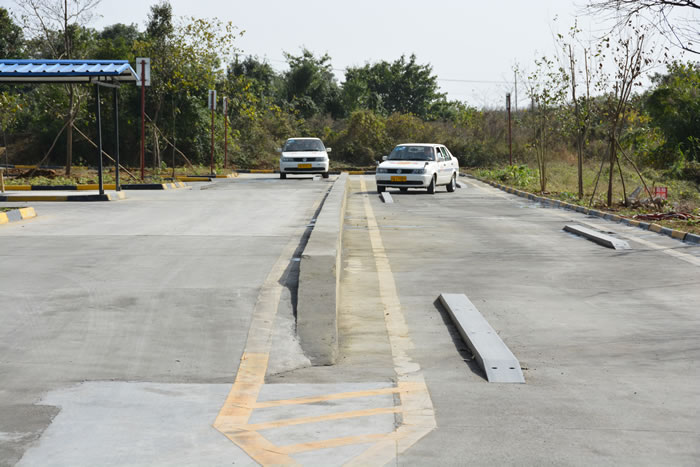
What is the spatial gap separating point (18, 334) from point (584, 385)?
3.95m

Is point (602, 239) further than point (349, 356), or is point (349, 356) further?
point (602, 239)

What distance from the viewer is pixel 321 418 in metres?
4.54

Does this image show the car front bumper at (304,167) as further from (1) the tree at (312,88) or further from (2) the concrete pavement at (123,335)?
(1) the tree at (312,88)

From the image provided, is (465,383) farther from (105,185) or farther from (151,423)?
(105,185)

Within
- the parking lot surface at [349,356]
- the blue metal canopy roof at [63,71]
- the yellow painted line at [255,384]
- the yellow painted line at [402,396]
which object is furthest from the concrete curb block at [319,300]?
the blue metal canopy roof at [63,71]

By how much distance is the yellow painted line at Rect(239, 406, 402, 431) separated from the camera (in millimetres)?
4391

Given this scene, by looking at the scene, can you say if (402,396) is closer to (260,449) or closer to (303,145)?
(260,449)

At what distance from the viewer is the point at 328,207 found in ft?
52.7

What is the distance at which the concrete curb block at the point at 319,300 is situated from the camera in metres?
6.15

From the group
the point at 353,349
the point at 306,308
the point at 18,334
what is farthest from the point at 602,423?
the point at 18,334

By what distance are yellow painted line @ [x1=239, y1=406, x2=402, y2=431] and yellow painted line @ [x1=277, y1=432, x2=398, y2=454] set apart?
0.30 meters

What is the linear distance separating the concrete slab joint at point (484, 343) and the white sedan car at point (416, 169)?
55.8 feet

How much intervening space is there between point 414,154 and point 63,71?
34.8 ft

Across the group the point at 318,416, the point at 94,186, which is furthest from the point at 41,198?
the point at 318,416
